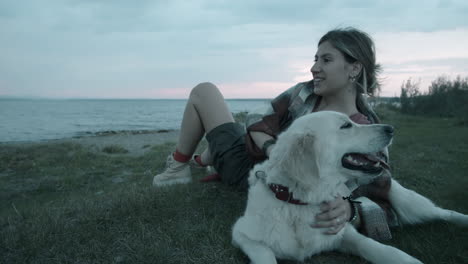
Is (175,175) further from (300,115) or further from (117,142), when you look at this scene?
(117,142)

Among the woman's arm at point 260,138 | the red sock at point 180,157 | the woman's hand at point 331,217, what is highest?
the woman's arm at point 260,138

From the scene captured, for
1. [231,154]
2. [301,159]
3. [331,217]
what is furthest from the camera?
[231,154]

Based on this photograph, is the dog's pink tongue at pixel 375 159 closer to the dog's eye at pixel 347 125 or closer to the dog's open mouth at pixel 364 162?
the dog's open mouth at pixel 364 162

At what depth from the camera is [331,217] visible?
86.3 inches

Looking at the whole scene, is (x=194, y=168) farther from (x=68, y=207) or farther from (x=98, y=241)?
(x=98, y=241)

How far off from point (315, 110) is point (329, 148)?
1018 millimetres

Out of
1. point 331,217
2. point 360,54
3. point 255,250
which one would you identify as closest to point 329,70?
point 360,54

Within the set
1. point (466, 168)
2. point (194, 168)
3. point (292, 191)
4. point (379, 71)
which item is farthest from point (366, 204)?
point (466, 168)

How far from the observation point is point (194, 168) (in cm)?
509

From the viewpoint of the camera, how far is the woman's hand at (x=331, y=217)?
2180 millimetres

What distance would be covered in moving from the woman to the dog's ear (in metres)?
0.44

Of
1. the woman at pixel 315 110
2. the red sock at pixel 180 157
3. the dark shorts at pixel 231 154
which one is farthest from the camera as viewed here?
the red sock at pixel 180 157

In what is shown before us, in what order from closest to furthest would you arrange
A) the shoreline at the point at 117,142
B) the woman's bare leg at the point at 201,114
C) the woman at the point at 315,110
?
the woman at the point at 315,110 < the woman's bare leg at the point at 201,114 < the shoreline at the point at 117,142

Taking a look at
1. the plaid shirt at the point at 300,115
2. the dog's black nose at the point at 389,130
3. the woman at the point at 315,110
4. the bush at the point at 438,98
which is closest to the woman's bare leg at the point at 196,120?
the woman at the point at 315,110
